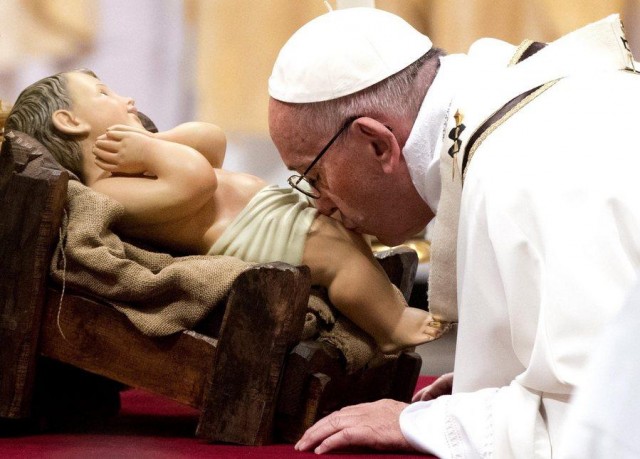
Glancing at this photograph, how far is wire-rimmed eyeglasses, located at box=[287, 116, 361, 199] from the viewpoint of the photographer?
2.15 meters

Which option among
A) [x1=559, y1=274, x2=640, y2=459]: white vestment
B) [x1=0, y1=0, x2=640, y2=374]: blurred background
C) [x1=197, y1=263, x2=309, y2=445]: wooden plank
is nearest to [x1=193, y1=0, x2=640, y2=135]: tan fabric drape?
[x1=0, y1=0, x2=640, y2=374]: blurred background

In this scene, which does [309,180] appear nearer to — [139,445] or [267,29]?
[139,445]

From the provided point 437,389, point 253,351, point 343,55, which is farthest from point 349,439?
point 343,55

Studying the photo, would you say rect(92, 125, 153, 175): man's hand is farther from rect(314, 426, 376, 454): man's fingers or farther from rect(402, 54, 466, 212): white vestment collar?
rect(314, 426, 376, 454): man's fingers

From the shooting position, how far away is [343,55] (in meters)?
2.24

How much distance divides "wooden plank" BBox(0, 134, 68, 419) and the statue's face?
0.23 metres

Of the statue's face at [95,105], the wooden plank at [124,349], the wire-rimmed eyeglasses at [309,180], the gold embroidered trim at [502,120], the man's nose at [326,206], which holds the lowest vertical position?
the wooden plank at [124,349]

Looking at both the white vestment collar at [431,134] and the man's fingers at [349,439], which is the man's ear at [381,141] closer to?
the white vestment collar at [431,134]

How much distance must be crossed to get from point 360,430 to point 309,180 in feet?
1.93

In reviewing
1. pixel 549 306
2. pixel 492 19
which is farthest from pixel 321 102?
pixel 492 19

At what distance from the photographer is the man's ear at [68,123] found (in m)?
2.22

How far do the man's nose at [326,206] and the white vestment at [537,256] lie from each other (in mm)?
400

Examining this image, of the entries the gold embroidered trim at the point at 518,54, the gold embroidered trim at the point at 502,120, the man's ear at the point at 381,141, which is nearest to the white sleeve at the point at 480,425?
the gold embroidered trim at the point at 502,120

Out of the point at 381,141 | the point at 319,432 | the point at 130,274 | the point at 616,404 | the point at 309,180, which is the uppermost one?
the point at 616,404
